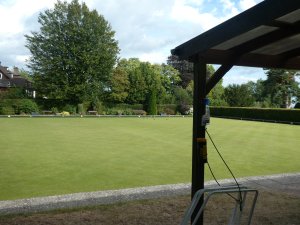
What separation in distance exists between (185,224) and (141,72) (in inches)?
1970

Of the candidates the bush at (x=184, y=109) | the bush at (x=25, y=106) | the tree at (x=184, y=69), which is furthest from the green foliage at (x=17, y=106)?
the tree at (x=184, y=69)

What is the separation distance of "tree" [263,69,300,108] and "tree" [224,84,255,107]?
3.38 meters

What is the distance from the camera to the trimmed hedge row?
29.9 m

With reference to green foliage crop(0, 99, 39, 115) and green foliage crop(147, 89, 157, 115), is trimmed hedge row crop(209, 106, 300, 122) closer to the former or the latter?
green foliage crop(147, 89, 157, 115)

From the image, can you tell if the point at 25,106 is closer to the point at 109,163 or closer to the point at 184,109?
the point at 184,109

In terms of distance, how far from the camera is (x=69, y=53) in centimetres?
4328

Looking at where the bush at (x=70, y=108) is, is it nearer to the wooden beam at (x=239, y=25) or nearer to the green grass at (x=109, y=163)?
the green grass at (x=109, y=163)

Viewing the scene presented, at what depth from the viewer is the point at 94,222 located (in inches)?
183

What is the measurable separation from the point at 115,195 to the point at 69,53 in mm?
39707

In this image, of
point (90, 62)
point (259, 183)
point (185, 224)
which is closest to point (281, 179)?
point (259, 183)

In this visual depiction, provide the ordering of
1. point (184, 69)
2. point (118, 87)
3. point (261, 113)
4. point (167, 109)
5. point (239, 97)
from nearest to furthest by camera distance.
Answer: point (261, 113)
point (167, 109)
point (118, 87)
point (239, 97)
point (184, 69)

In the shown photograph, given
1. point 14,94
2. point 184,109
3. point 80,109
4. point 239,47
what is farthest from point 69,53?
point 239,47

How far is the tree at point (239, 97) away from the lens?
1953 inches

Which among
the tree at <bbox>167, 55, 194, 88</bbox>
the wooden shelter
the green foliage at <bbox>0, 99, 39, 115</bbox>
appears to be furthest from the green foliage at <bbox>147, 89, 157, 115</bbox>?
the wooden shelter
